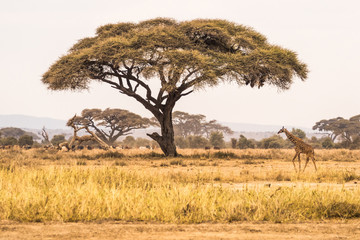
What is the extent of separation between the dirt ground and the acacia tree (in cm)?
1811

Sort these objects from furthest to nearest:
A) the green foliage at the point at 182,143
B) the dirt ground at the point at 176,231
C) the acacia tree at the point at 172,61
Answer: the green foliage at the point at 182,143 → the acacia tree at the point at 172,61 → the dirt ground at the point at 176,231

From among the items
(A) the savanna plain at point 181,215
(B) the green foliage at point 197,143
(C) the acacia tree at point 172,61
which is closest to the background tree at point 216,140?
(B) the green foliage at point 197,143

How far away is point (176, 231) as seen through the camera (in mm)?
7375

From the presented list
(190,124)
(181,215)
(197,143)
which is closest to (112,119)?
(197,143)

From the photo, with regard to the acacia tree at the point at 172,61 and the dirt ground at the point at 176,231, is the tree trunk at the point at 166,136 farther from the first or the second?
the dirt ground at the point at 176,231

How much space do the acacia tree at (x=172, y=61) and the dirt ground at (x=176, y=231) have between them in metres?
18.1

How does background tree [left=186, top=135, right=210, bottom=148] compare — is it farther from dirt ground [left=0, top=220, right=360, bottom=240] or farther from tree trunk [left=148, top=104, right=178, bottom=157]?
dirt ground [left=0, top=220, right=360, bottom=240]

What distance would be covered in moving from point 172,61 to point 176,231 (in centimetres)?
1928

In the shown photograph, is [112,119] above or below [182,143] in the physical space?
above

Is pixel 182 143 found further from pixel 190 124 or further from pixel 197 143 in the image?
pixel 190 124

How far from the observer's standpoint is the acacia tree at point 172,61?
2652cm

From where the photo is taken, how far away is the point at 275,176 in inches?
612

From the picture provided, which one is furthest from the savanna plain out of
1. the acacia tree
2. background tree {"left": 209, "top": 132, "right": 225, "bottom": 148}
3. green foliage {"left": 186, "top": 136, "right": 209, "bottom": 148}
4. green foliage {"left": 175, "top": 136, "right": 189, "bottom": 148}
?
background tree {"left": 209, "top": 132, "right": 225, "bottom": 148}

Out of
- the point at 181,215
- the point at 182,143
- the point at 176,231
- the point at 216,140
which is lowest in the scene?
the point at 176,231
